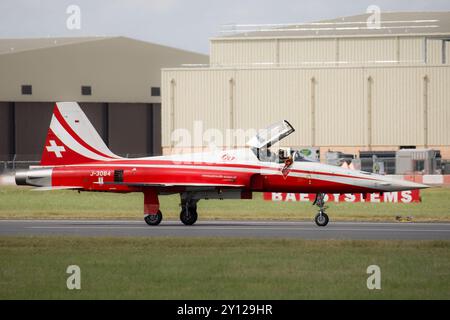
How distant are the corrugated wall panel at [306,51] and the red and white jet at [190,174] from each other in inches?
1819

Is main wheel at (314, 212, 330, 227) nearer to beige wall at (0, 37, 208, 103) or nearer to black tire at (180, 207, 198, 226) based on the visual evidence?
black tire at (180, 207, 198, 226)

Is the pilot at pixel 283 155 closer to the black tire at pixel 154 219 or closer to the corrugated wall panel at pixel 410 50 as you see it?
the black tire at pixel 154 219

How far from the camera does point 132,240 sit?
22797mm

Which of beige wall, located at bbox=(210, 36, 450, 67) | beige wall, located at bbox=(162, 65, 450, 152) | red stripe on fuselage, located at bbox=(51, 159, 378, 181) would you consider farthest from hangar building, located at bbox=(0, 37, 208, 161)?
red stripe on fuselage, located at bbox=(51, 159, 378, 181)

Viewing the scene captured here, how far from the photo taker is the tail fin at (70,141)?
29.8 metres

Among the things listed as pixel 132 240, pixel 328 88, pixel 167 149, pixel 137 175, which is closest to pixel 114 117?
pixel 167 149

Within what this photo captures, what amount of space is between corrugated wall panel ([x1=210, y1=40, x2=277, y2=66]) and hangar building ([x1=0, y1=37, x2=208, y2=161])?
9.17 metres

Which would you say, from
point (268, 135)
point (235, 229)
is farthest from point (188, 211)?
point (268, 135)

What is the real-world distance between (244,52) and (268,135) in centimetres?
4776

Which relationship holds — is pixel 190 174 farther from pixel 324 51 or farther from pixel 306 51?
pixel 306 51

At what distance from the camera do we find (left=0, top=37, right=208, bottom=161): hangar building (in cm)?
7938

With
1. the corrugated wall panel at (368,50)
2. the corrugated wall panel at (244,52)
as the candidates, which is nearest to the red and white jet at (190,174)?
the corrugated wall panel at (368,50)

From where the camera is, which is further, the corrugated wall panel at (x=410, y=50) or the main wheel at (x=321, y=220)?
the corrugated wall panel at (x=410, y=50)

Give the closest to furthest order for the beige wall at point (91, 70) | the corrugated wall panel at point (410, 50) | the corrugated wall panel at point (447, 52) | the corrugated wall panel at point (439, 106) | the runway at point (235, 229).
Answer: the runway at point (235, 229) → the corrugated wall panel at point (439, 106) → the corrugated wall panel at point (447, 52) → the corrugated wall panel at point (410, 50) → the beige wall at point (91, 70)
